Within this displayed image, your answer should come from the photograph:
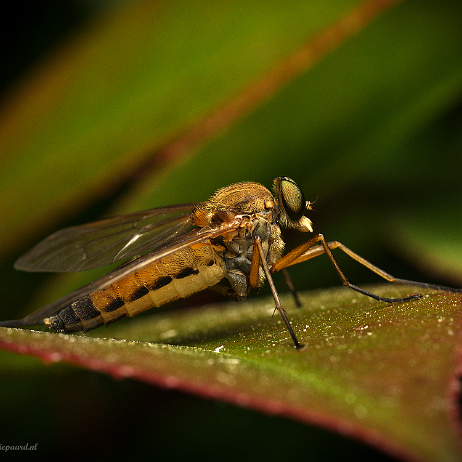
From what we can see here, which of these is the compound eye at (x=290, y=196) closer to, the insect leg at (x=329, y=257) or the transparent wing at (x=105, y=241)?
the insect leg at (x=329, y=257)

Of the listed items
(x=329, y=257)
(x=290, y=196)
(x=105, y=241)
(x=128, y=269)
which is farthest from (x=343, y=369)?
(x=105, y=241)

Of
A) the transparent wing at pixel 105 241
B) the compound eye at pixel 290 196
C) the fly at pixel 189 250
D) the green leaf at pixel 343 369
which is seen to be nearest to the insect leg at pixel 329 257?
the fly at pixel 189 250

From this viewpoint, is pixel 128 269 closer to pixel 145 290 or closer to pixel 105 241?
pixel 145 290

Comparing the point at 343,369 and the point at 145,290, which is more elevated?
the point at 145,290

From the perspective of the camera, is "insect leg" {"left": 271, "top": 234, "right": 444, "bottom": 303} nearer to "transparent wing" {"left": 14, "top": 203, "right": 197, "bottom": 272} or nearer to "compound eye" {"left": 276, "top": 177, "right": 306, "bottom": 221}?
"compound eye" {"left": 276, "top": 177, "right": 306, "bottom": 221}

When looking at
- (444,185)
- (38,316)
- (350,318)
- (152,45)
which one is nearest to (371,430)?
(350,318)

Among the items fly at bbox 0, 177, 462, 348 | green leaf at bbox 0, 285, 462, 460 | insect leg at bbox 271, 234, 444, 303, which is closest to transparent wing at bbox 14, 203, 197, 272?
fly at bbox 0, 177, 462, 348
